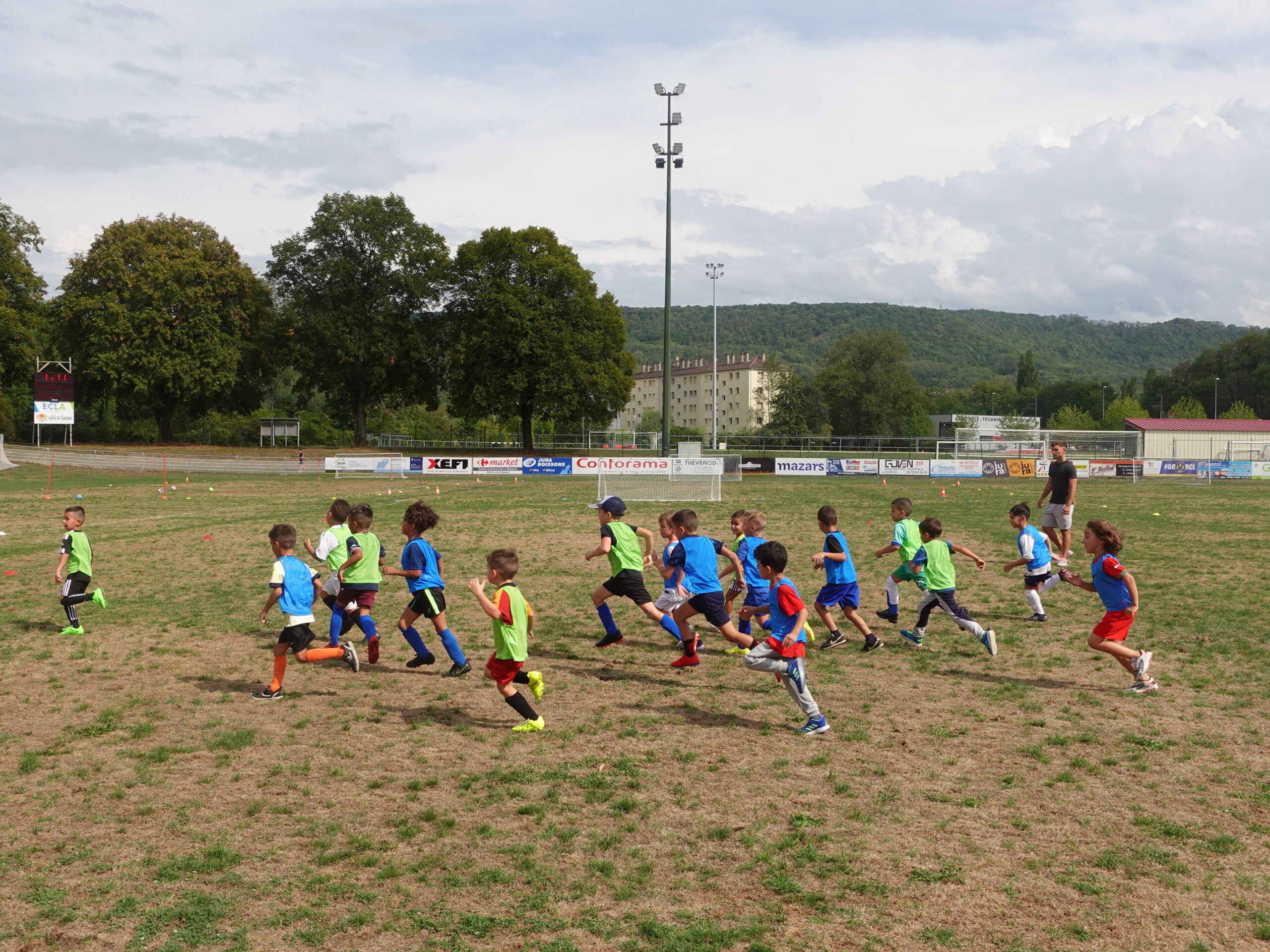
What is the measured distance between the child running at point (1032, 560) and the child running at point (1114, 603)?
2.66 metres

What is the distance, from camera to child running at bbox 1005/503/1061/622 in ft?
36.8

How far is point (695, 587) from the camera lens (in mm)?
9000

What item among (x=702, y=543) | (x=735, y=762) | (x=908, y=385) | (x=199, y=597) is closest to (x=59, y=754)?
(x=735, y=762)

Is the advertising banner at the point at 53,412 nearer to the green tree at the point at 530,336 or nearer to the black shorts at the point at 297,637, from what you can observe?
the green tree at the point at 530,336

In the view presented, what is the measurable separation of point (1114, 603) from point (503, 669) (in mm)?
5218

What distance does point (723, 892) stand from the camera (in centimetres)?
483

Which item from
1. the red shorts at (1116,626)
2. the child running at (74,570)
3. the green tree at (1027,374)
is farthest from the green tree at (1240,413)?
the child running at (74,570)

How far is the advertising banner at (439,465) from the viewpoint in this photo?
43906 millimetres

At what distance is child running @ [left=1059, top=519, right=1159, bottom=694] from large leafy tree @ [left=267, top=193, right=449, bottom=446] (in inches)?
2031

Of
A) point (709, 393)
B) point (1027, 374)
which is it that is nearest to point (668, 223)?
point (709, 393)

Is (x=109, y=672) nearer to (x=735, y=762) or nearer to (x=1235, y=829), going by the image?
(x=735, y=762)

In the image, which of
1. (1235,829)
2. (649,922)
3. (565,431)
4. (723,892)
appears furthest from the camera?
(565,431)

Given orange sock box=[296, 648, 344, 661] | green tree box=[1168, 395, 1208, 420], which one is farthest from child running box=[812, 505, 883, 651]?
green tree box=[1168, 395, 1208, 420]

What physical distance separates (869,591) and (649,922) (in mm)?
9620
